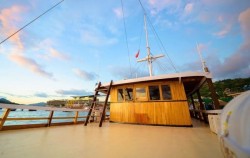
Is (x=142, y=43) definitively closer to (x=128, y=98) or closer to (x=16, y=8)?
(x=128, y=98)

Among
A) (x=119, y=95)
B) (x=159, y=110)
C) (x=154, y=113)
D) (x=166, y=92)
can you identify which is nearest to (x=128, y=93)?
(x=119, y=95)

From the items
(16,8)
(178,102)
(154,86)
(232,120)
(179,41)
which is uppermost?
(179,41)

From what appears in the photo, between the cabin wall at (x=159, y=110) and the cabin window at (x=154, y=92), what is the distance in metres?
0.25

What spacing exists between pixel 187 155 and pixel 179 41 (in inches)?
554

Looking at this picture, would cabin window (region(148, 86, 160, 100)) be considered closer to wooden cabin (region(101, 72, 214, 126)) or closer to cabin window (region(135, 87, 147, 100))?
wooden cabin (region(101, 72, 214, 126))

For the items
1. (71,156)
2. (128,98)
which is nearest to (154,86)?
(128,98)

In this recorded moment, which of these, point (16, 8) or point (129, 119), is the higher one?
point (16, 8)

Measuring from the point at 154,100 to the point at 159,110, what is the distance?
2.02 ft

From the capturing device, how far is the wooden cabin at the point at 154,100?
18.7 feet

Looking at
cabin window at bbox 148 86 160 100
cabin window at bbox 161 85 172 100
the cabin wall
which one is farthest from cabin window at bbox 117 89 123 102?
cabin window at bbox 161 85 172 100

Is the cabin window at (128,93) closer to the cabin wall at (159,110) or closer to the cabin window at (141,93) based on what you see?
the cabin wall at (159,110)

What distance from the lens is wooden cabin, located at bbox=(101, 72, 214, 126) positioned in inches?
225

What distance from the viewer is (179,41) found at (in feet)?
43.7

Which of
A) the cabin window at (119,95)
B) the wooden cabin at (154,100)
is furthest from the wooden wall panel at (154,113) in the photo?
the cabin window at (119,95)
